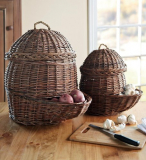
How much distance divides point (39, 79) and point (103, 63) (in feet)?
1.16

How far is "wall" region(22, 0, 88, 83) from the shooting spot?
2.64 metres

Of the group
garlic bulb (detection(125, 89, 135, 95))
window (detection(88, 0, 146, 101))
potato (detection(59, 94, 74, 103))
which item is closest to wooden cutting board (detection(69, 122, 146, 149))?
potato (detection(59, 94, 74, 103))

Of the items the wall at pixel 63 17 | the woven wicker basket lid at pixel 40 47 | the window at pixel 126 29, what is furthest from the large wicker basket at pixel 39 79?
the window at pixel 126 29

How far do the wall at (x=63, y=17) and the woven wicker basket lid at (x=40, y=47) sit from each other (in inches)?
54.7

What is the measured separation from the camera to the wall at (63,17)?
2.64m

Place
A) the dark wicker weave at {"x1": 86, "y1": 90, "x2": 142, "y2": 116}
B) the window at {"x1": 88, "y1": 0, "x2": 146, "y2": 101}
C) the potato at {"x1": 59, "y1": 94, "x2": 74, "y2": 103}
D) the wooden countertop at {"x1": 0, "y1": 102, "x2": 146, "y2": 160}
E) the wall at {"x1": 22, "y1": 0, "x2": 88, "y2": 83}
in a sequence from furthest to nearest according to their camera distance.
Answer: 1. the window at {"x1": 88, "y1": 0, "x2": 146, "y2": 101}
2. the wall at {"x1": 22, "y1": 0, "x2": 88, "y2": 83}
3. the dark wicker weave at {"x1": 86, "y1": 90, "x2": 142, "y2": 116}
4. the potato at {"x1": 59, "y1": 94, "x2": 74, "y2": 103}
5. the wooden countertop at {"x1": 0, "y1": 102, "x2": 146, "y2": 160}

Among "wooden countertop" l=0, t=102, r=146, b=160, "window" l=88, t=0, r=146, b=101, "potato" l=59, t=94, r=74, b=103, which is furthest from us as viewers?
"window" l=88, t=0, r=146, b=101

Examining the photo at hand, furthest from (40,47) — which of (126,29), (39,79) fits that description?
(126,29)

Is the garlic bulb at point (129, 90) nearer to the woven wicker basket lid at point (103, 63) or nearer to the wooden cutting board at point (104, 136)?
the woven wicker basket lid at point (103, 63)

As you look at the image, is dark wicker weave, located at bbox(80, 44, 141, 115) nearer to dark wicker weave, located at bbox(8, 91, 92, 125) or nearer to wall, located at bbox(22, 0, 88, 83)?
dark wicker weave, located at bbox(8, 91, 92, 125)

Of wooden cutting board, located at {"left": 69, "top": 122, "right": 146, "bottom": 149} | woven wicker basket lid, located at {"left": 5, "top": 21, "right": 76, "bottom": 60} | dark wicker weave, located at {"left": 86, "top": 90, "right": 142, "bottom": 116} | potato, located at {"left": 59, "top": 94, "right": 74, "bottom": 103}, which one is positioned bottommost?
wooden cutting board, located at {"left": 69, "top": 122, "right": 146, "bottom": 149}

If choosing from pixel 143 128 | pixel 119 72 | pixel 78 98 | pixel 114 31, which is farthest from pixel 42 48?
pixel 114 31

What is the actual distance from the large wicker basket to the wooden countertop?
0.05 meters

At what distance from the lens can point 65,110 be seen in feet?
3.86
